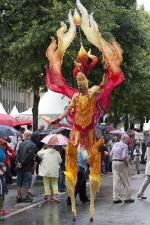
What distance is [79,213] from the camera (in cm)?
1405

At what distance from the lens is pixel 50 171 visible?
659 inches

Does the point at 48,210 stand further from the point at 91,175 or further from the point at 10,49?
the point at 10,49

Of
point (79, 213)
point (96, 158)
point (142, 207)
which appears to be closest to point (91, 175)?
point (96, 158)

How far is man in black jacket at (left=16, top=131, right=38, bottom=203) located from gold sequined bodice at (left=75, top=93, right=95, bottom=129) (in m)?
3.74

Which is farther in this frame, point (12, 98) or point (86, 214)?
point (12, 98)

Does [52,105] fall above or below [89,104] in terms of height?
above

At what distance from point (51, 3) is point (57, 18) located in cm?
153

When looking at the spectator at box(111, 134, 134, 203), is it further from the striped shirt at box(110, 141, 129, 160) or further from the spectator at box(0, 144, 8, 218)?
the spectator at box(0, 144, 8, 218)

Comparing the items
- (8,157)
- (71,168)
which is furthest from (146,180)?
(71,168)

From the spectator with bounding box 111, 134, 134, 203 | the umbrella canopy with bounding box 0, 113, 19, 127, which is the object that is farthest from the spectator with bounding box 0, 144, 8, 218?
the umbrella canopy with bounding box 0, 113, 19, 127

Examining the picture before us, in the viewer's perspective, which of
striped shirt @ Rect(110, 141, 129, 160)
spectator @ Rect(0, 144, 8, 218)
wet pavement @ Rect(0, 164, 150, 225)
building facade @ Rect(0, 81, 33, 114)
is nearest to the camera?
wet pavement @ Rect(0, 164, 150, 225)

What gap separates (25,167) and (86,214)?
9.94 ft

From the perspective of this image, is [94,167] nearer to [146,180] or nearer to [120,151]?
[120,151]

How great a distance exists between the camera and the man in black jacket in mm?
16312
